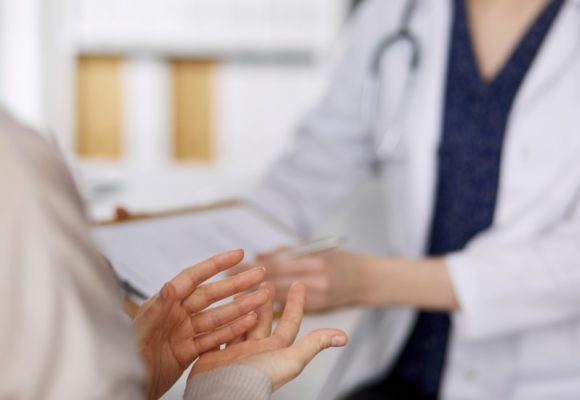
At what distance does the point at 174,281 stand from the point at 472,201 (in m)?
0.55

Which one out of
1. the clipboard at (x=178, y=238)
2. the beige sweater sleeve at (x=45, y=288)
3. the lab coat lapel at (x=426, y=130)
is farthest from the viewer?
the lab coat lapel at (x=426, y=130)

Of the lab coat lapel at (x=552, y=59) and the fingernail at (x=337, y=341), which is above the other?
the lab coat lapel at (x=552, y=59)

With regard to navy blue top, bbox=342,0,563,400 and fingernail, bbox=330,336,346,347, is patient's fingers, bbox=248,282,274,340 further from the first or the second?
navy blue top, bbox=342,0,563,400

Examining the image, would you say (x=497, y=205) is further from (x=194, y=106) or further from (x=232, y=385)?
(x=194, y=106)

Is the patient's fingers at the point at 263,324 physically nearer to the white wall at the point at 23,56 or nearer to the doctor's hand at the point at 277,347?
the doctor's hand at the point at 277,347

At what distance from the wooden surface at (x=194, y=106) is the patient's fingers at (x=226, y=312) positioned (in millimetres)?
1411

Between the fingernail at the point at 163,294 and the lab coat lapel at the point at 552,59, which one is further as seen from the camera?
the lab coat lapel at the point at 552,59

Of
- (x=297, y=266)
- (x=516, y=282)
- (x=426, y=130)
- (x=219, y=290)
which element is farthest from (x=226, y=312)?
(x=426, y=130)

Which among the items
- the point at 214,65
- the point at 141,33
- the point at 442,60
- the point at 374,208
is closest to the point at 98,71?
the point at 141,33

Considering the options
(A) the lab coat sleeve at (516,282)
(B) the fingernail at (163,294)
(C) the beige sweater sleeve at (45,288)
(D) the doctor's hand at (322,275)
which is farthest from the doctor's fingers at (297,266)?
(C) the beige sweater sleeve at (45,288)

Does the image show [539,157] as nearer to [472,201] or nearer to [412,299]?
[472,201]

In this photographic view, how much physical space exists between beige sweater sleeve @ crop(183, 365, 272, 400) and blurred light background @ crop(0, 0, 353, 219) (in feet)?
4.64

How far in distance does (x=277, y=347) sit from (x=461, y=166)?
56cm

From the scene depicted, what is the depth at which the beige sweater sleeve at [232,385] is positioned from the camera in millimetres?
371
